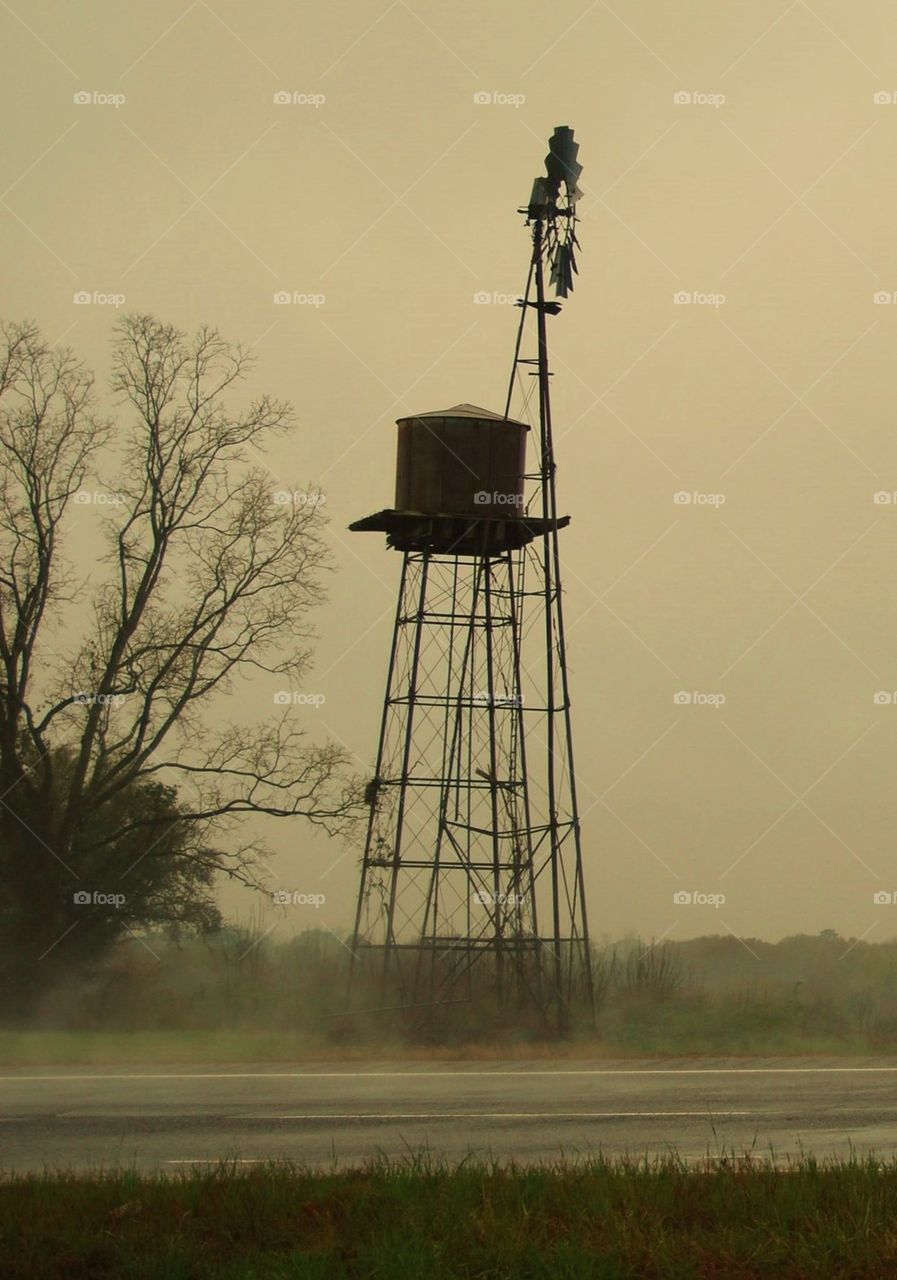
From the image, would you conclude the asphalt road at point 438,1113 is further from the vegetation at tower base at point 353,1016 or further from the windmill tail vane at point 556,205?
the windmill tail vane at point 556,205

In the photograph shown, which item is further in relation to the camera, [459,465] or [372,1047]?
[459,465]

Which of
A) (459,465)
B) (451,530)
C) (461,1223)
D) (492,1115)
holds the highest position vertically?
(459,465)

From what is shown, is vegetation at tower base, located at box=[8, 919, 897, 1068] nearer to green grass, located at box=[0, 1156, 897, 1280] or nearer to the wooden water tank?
the wooden water tank

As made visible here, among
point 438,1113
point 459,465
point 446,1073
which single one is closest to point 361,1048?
point 446,1073

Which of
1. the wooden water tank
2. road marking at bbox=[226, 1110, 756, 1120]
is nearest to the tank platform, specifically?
the wooden water tank

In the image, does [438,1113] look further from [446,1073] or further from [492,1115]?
[446,1073]

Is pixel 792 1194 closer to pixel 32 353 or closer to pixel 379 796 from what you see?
pixel 379 796

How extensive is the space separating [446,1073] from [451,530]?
9710 millimetres

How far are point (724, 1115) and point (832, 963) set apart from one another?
21.6 metres

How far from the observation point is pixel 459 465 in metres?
26.8

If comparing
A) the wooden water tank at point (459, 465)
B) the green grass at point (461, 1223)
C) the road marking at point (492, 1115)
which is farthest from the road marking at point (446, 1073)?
the wooden water tank at point (459, 465)

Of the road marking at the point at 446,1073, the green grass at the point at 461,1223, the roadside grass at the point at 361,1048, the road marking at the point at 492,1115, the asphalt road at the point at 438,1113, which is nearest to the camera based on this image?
the green grass at the point at 461,1223

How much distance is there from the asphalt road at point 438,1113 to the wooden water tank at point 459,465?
31.4 feet

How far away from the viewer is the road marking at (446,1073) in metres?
19.2
